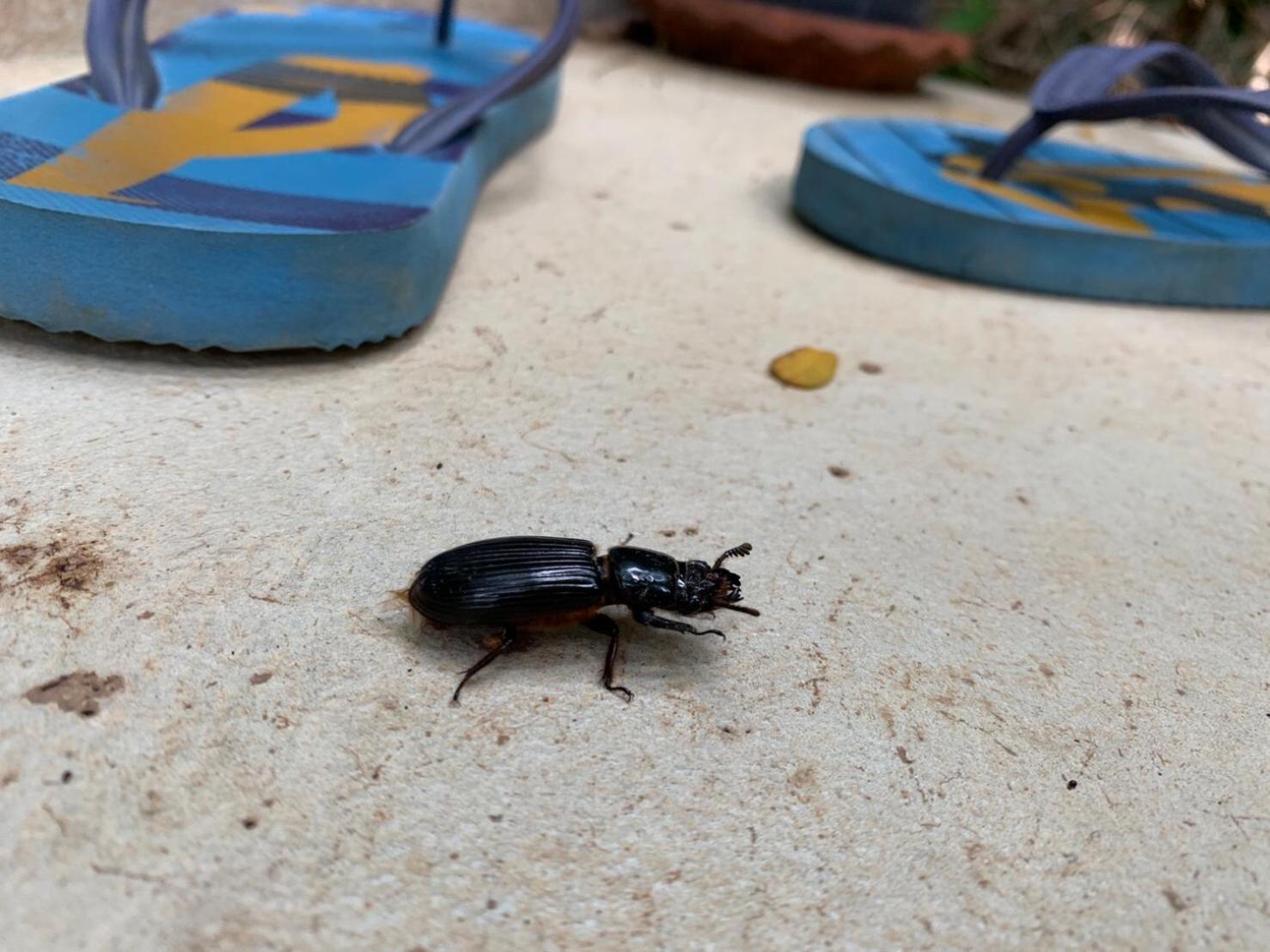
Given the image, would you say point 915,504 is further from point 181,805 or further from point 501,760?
point 181,805

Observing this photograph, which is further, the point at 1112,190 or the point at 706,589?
the point at 1112,190

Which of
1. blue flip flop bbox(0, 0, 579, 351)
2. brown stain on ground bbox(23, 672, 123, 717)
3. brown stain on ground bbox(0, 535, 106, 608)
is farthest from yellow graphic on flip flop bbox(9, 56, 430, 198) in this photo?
brown stain on ground bbox(23, 672, 123, 717)

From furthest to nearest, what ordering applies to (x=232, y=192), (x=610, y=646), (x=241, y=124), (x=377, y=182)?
(x=241, y=124) → (x=377, y=182) → (x=232, y=192) → (x=610, y=646)

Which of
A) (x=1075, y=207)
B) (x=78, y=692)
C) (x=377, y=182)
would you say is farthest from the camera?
(x=1075, y=207)

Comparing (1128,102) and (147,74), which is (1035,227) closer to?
(1128,102)

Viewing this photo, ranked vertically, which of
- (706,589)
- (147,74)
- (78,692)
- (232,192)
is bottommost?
(78,692)

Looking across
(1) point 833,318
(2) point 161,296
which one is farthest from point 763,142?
(2) point 161,296

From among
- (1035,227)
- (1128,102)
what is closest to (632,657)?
(1035,227)

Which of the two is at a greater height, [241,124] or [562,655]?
[241,124]
